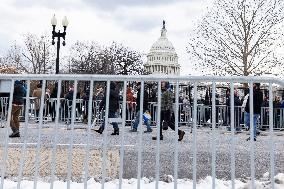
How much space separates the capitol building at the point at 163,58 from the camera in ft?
323

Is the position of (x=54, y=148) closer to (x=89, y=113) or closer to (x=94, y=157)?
(x=89, y=113)

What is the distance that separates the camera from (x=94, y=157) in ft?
18.3

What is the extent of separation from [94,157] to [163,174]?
0.96 m

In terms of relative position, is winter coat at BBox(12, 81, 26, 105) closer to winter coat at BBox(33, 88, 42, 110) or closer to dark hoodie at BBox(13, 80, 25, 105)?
dark hoodie at BBox(13, 80, 25, 105)

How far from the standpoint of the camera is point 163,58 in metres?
102

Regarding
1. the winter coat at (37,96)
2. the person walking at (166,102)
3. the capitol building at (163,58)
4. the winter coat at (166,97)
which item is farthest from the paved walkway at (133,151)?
the capitol building at (163,58)

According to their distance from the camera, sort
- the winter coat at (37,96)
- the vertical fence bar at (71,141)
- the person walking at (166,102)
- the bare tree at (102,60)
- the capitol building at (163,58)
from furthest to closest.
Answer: the capitol building at (163,58)
the bare tree at (102,60)
the winter coat at (37,96)
the person walking at (166,102)
the vertical fence bar at (71,141)

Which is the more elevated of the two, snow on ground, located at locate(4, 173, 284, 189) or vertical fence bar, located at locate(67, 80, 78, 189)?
vertical fence bar, located at locate(67, 80, 78, 189)

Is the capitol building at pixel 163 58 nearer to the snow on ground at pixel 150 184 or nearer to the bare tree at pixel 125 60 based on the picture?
the bare tree at pixel 125 60

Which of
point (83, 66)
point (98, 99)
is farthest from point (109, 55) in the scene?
point (98, 99)

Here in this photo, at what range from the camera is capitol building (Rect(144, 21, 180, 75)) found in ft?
323

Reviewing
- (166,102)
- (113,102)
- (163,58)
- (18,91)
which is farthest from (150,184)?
(163,58)

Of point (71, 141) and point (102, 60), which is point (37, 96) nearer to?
point (71, 141)

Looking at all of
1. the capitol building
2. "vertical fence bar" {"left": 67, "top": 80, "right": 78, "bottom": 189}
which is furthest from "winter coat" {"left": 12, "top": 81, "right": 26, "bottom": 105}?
the capitol building
